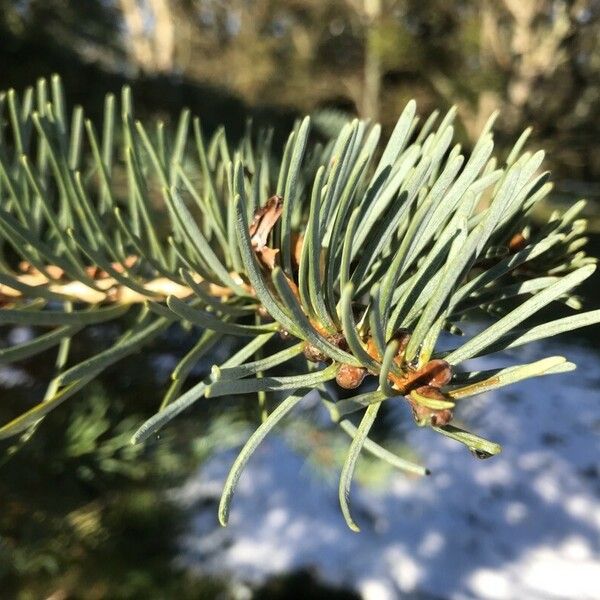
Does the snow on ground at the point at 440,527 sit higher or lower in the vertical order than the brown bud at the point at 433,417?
lower

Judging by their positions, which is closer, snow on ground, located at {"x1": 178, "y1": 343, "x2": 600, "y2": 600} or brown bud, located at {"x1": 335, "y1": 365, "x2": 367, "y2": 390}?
brown bud, located at {"x1": 335, "y1": 365, "x2": 367, "y2": 390}

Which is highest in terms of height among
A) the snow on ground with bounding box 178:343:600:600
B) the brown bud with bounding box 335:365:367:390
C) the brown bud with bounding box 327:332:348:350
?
the brown bud with bounding box 327:332:348:350

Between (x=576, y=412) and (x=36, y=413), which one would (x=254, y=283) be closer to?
(x=36, y=413)

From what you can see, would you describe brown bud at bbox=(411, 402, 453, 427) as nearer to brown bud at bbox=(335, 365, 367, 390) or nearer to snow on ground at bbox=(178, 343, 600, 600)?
brown bud at bbox=(335, 365, 367, 390)

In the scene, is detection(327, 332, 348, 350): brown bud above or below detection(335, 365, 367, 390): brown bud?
above

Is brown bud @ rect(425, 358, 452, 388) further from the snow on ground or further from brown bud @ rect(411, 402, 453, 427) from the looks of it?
the snow on ground

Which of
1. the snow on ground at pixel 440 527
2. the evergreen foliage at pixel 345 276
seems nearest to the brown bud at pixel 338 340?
the evergreen foliage at pixel 345 276

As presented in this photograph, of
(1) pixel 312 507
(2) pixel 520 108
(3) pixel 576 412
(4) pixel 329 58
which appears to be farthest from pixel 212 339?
(4) pixel 329 58

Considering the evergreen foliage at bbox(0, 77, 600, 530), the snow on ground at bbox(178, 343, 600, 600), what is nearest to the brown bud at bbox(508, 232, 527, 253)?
the evergreen foliage at bbox(0, 77, 600, 530)

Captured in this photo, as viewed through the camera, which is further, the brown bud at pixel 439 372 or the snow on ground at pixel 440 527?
the snow on ground at pixel 440 527

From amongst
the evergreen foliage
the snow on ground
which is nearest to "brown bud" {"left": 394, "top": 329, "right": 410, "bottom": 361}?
the evergreen foliage

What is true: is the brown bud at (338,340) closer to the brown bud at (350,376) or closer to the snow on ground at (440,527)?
the brown bud at (350,376)
